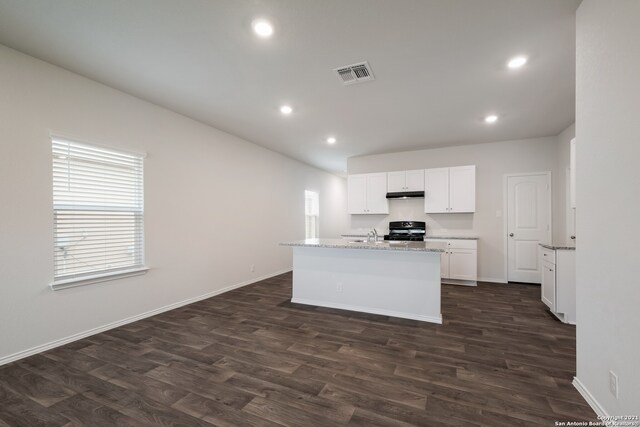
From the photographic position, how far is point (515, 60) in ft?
8.48

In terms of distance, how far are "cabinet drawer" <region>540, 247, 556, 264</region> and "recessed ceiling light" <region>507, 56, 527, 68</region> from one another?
2.28 metres

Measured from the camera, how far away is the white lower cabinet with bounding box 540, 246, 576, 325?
321 centimetres

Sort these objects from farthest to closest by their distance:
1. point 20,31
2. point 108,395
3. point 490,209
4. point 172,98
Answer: point 490,209 < point 172,98 < point 20,31 < point 108,395

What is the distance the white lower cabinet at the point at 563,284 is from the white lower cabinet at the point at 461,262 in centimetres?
156

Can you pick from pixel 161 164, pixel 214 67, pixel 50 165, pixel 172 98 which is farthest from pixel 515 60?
pixel 50 165

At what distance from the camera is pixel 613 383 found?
61.6 inches

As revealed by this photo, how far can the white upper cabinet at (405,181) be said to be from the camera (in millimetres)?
5629

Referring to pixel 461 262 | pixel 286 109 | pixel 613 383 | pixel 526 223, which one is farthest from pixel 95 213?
pixel 526 223

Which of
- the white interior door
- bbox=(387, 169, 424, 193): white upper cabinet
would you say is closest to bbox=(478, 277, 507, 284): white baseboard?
the white interior door

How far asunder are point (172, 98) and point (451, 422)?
4.16 m

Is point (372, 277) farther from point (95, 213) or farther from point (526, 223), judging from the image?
point (526, 223)

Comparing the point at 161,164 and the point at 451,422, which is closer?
the point at 451,422

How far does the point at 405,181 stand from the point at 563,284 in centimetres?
311

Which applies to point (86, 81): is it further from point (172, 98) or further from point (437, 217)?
point (437, 217)
